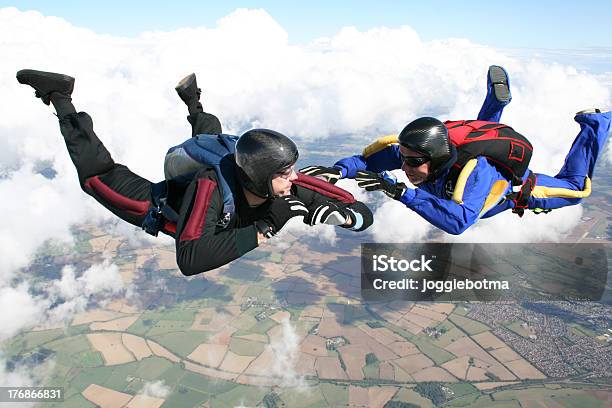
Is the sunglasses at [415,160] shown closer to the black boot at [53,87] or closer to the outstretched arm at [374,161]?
the outstretched arm at [374,161]

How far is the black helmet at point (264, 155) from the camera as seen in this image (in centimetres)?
292

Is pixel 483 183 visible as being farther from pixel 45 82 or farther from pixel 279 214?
pixel 45 82

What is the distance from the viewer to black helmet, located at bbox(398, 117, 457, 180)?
12.4ft

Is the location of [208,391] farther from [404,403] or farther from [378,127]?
[378,127]

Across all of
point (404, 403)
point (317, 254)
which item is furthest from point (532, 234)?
point (404, 403)

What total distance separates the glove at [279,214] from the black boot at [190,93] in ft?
6.32

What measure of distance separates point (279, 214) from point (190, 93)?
2.14 metres

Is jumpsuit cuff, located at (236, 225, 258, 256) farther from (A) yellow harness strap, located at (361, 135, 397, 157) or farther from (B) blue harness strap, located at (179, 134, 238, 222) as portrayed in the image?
(A) yellow harness strap, located at (361, 135, 397, 157)

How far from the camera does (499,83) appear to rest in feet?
16.8

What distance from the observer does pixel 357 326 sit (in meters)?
43.4

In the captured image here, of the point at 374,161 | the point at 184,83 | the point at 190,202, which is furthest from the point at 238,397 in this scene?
the point at 190,202

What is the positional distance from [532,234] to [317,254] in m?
54.1

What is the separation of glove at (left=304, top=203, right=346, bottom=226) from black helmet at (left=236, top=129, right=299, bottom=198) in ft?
1.39

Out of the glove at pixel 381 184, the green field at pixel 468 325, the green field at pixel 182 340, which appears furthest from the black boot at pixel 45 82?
the green field at pixel 468 325
